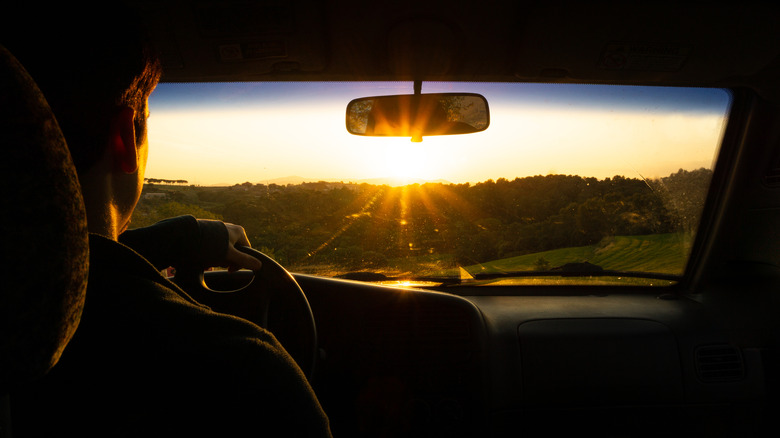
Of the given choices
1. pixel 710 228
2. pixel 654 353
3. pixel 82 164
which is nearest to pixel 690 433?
pixel 654 353

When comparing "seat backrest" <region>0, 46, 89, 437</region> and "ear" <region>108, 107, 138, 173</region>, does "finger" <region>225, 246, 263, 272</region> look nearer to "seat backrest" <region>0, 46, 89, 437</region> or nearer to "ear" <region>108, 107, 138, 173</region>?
"ear" <region>108, 107, 138, 173</region>

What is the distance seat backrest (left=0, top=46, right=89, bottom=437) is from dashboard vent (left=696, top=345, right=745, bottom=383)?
3.94m

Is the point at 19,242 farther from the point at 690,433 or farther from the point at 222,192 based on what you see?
the point at 690,433

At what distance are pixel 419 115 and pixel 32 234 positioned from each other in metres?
2.92

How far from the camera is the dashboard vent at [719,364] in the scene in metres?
3.49

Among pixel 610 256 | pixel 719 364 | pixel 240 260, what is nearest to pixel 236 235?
pixel 240 260

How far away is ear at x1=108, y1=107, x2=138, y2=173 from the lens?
140 cm

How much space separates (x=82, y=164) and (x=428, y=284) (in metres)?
2.79

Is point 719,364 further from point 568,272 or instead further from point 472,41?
point 472,41

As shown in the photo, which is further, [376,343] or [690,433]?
[690,433]

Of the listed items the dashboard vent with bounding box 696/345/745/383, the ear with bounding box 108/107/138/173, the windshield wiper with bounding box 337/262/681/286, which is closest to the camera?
the ear with bounding box 108/107/138/173

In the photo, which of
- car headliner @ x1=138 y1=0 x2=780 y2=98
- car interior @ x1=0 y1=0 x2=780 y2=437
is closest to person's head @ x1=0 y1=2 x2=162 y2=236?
car interior @ x1=0 y1=0 x2=780 y2=437

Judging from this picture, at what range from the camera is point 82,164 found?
1.34 m

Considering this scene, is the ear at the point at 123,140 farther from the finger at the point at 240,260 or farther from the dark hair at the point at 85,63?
the finger at the point at 240,260
